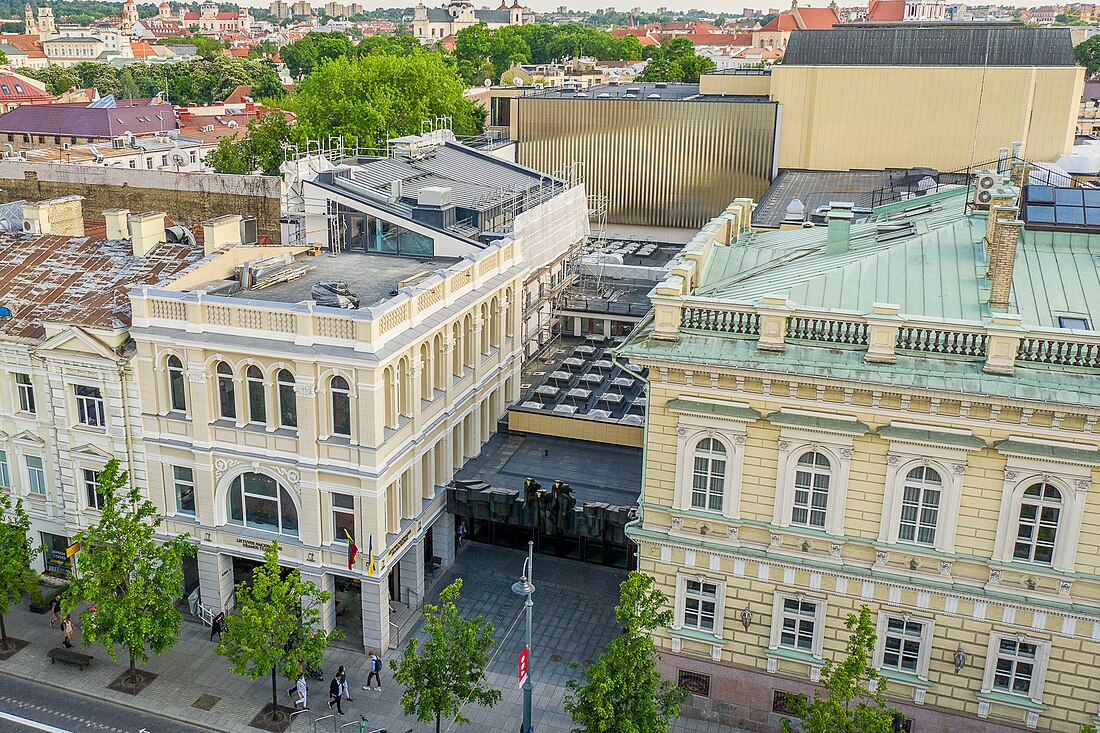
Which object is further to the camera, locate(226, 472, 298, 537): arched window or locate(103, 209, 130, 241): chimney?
locate(103, 209, 130, 241): chimney

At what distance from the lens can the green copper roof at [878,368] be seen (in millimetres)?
25625

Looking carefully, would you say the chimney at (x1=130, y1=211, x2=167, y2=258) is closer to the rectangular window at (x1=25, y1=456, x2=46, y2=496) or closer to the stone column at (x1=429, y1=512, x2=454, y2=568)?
the rectangular window at (x1=25, y1=456, x2=46, y2=496)

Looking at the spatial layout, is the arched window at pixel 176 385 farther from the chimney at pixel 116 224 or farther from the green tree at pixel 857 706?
the green tree at pixel 857 706

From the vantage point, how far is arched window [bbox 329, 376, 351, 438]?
33.0 m

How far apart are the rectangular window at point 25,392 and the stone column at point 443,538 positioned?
16732mm

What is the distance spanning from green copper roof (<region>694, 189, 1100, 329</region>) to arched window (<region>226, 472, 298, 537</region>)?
54.6ft

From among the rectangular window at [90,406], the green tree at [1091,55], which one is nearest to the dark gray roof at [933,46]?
the rectangular window at [90,406]

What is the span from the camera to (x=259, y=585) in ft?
102

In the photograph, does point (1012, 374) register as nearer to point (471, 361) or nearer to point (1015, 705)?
point (1015, 705)

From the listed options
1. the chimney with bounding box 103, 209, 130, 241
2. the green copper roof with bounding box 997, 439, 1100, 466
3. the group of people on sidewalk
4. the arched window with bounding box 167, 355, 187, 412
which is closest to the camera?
the green copper roof with bounding box 997, 439, 1100, 466

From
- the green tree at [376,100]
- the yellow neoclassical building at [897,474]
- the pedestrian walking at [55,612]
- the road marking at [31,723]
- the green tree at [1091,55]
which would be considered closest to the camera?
the yellow neoclassical building at [897,474]

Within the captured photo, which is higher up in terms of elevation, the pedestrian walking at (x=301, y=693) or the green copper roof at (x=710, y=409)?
the green copper roof at (x=710, y=409)

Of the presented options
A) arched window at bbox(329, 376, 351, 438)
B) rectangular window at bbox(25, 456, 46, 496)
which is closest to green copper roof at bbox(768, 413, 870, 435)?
arched window at bbox(329, 376, 351, 438)

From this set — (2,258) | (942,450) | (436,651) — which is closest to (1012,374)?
(942,450)
